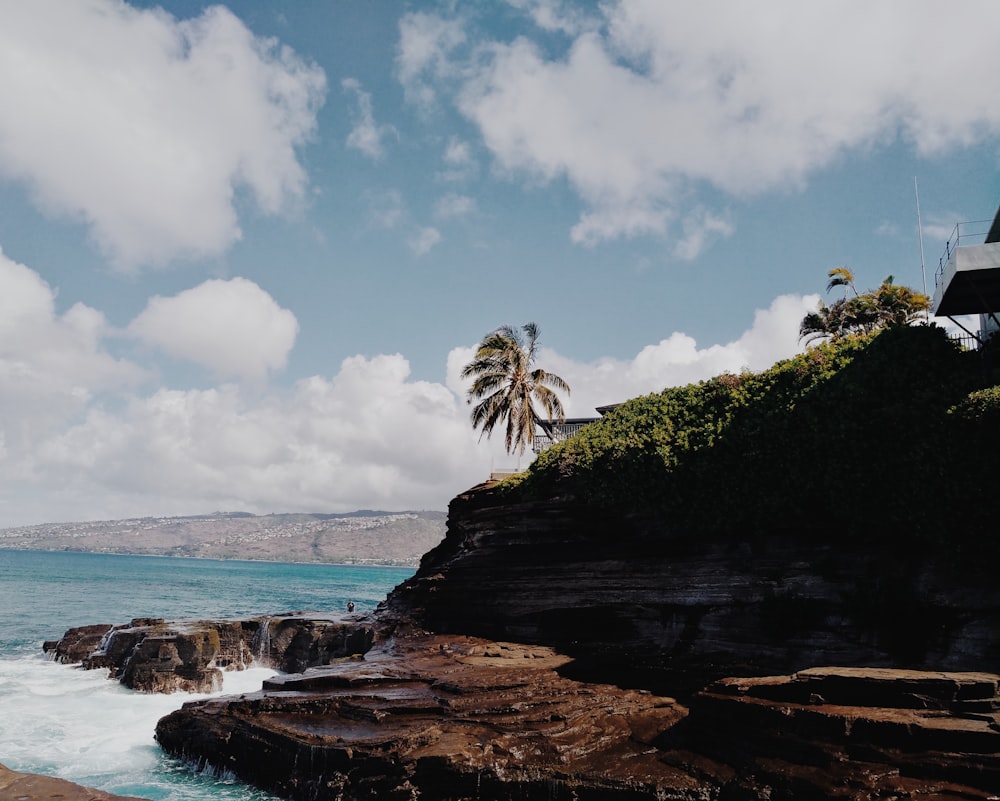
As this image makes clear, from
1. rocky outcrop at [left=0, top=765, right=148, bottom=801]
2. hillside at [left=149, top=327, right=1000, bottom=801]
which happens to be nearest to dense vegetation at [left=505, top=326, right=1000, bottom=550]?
hillside at [left=149, top=327, right=1000, bottom=801]

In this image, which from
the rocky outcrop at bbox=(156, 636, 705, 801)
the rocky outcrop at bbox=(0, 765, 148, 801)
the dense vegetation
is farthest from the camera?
the dense vegetation

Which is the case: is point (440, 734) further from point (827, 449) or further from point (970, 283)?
point (970, 283)

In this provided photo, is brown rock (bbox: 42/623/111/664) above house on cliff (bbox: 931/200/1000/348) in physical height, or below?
below

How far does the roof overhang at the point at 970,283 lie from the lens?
17.6 m

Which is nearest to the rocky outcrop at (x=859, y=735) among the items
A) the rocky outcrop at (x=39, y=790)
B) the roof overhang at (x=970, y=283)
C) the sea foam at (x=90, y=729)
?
the roof overhang at (x=970, y=283)

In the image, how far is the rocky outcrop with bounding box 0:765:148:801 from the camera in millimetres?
11625

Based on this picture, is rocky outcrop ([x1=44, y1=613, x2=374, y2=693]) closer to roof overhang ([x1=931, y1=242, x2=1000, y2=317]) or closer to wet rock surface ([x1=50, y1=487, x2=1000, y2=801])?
wet rock surface ([x1=50, y1=487, x2=1000, y2=801])

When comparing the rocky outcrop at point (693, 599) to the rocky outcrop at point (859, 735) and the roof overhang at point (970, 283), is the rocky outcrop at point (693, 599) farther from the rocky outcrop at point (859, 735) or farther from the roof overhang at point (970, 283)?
the roof overhang at point (970, 283)

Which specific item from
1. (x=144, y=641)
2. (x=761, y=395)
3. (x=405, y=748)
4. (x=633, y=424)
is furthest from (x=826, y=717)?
(x=144, y=641)

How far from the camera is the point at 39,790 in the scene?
469 inches

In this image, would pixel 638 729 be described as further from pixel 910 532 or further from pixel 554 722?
pixel 910 532

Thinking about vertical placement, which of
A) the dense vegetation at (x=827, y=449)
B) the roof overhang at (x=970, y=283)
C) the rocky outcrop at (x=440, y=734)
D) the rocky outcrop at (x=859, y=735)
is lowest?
the rocky outcrop at (x=440, y=734)

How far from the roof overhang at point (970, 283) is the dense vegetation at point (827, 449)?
1.52 meters

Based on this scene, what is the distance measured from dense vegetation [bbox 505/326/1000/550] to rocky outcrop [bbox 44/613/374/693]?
17.7 meters
